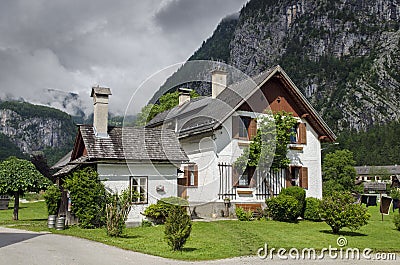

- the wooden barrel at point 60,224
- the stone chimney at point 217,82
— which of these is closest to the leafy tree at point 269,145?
the stone chimney at point 217,82

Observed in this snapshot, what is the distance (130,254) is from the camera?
42.3 feet

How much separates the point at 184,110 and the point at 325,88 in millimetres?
124662

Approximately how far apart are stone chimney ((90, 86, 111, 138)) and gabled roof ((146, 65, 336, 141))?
546 centimetres

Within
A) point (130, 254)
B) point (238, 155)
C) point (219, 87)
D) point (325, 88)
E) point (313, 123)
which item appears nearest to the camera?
point (130, 254)

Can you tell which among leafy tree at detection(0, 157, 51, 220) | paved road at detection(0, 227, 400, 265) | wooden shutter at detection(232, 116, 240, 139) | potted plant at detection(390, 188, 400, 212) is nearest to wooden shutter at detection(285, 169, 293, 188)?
wooden shutter at detection(232, 116, 240, 139)

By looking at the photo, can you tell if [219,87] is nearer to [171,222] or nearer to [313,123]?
[313,123]

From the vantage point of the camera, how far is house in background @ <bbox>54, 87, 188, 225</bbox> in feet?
67.2

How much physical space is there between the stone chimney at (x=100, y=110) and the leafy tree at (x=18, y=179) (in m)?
6.08

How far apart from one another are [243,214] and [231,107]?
19.0ft

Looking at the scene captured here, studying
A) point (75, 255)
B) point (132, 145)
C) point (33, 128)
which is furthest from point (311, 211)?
point (33, 128)

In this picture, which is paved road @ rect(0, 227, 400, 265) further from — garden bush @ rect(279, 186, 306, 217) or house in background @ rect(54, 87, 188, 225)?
garden bush @ rect(279, 186, 306, 217)

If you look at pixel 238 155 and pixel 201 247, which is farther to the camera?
pixel 238 155

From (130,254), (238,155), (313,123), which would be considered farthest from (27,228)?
(313,123)

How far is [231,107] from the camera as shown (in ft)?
80.8
